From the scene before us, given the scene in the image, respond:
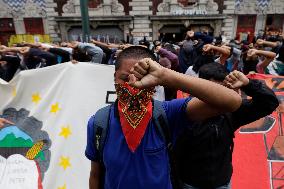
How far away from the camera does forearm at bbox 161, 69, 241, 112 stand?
1.07 meters

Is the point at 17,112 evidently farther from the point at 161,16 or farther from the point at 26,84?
the point at 161,16

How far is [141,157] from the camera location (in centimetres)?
128

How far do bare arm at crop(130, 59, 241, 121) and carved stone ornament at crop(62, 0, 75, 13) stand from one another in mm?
18201

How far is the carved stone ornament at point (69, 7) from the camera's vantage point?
1794cm

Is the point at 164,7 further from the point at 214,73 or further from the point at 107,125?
the point at 107,125

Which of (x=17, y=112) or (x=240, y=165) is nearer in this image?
(x=240, y=165)

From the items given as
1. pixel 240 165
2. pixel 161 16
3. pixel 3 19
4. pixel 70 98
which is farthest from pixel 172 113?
pixel 3 19

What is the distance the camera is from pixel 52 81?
2918 millimetres

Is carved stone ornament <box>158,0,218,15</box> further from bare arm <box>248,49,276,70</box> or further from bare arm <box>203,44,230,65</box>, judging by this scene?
bare arm <box>248,49,276,70</box>

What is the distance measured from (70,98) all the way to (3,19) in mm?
18177

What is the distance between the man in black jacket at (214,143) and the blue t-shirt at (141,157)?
368 millimetres

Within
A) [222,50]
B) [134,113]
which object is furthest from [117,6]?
[134,113]

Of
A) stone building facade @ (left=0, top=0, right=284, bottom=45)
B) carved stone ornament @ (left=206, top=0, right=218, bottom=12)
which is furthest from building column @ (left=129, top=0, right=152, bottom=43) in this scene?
carved stone ornament @ (left=206, top=0, right=218, bottom=12)

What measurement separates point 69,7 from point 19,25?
349cm
